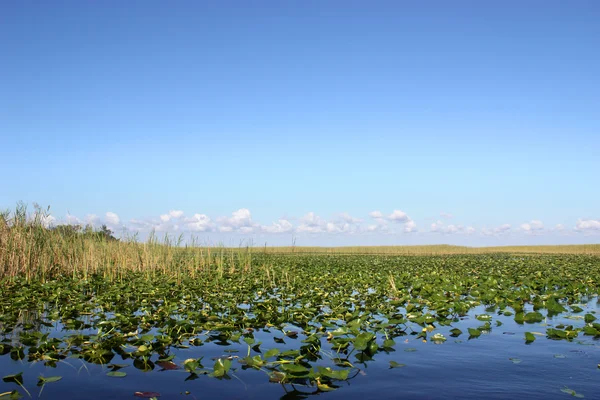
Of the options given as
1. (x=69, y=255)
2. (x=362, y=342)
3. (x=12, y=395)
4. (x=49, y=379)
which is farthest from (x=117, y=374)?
(x=69, y=255)

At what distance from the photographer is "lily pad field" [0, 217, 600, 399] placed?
4.44 metres

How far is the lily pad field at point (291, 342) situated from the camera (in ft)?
14.6

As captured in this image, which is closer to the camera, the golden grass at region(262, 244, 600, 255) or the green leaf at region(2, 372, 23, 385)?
the green leaf at region(2, 372, 23, 385)

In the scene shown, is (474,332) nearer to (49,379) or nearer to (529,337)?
(529,337)

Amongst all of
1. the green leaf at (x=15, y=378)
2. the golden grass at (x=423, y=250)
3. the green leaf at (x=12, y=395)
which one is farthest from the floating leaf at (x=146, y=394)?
the golden grass at (x=423, y=250)

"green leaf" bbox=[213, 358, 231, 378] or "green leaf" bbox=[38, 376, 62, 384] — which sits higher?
"green leaf" bbox=[213, 358, 231, 378]

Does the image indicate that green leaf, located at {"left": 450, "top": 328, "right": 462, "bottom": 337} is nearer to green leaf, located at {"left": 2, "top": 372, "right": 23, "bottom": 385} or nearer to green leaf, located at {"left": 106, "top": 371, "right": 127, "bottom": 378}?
green leaf, located at {"left": 106, "top": 371, "right": 127, "bottom": 378}

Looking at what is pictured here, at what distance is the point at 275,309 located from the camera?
27.2ft

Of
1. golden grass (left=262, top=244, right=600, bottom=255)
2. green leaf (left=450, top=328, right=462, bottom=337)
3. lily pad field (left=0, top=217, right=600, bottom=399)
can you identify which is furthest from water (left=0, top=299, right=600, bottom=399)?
golden grass (left=262, top=244, right=600, bottom=255)

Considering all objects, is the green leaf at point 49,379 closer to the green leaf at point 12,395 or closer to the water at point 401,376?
the water at point 401,376

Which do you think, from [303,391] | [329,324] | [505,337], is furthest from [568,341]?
[303,391]

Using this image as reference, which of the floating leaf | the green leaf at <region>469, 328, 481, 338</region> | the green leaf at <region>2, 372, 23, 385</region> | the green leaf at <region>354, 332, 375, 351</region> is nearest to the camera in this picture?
the floating leaf

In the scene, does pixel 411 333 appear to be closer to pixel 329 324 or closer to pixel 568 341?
pixel 329 324

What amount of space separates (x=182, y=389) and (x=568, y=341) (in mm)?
5280
